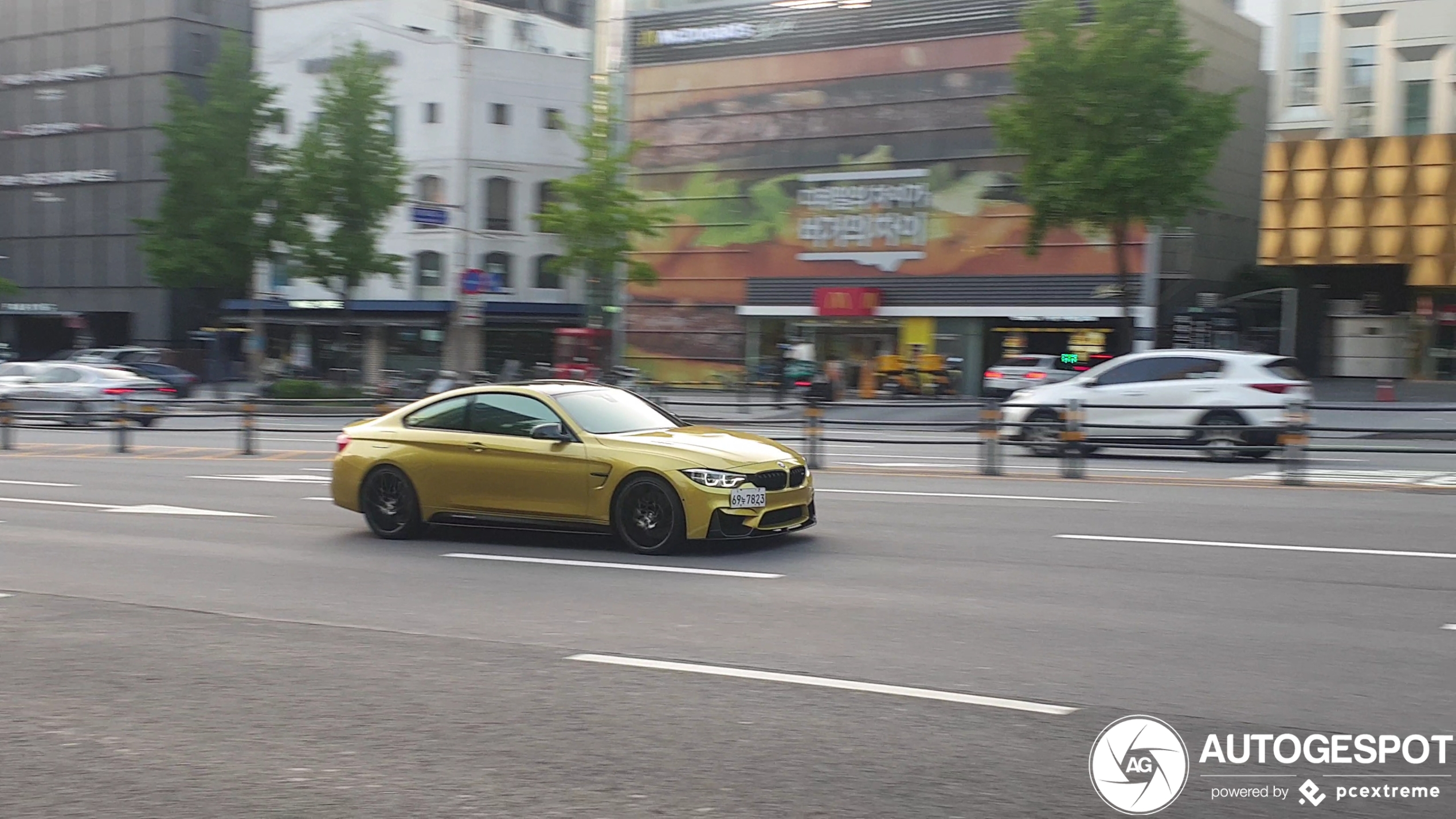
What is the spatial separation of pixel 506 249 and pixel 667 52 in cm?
1076

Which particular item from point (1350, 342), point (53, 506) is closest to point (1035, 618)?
point (53, 506)

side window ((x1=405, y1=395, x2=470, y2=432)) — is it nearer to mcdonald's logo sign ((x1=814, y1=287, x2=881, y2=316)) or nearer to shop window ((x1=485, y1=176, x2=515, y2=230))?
mcdonald's logo sign ((x1=814, y1=287, x2=881, y2=316))

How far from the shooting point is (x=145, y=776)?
5172 mm

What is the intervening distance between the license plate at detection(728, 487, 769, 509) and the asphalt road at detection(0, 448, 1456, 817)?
0.41 m

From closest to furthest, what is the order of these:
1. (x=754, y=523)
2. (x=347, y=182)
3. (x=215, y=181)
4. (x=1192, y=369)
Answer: (x=754, y=523)
(x=1192, y=369)
(x=347, y=182)
(x=215, y=181)

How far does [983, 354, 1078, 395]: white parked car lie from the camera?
38438 millimetres

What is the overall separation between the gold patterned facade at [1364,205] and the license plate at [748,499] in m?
36.0

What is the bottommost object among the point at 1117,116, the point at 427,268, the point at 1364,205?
the point at 427,268

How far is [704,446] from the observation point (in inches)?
424

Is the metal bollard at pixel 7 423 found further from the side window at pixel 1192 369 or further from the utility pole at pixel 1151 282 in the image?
the utility pole at pixel 1151 282

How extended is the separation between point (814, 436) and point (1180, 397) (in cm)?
553

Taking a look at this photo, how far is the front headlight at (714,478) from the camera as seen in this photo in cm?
1044

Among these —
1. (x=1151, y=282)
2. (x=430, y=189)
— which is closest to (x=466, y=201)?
(x=430, y=189)

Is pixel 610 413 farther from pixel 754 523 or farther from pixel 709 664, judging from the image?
pixel 709 664
